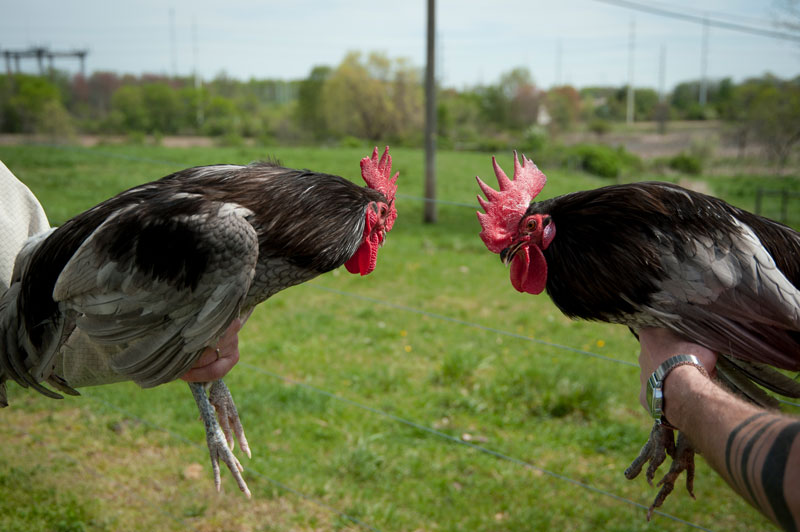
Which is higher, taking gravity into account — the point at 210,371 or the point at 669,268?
the point at 669,268

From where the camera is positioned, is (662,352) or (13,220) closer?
(662,352)

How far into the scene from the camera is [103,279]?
210 cm

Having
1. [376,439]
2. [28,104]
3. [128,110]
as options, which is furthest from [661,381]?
[128,110]

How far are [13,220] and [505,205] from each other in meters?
2.26

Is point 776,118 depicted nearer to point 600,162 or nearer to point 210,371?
point 600,162

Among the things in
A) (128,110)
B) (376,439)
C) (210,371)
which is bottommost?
(376,439)

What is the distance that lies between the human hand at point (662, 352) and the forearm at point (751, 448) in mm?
365

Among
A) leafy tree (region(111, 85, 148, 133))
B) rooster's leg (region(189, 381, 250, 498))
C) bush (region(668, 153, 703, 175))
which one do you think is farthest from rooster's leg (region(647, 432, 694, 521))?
leafy tree (region(111, 85, 148, 133))

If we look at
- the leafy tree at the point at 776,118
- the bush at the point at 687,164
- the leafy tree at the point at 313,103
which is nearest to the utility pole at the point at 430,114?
the bush at the point at 687,164

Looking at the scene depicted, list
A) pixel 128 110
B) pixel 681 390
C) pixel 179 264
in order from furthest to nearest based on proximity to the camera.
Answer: pixel 128 110, pixel 179 264, pixel 681 390

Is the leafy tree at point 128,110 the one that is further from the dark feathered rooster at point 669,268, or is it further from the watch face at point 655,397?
the watch face at point 655,397

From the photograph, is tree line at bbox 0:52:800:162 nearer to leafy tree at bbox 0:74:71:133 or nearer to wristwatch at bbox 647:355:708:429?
leafy tree at bbox 0:74:71:133

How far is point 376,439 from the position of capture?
185 inches

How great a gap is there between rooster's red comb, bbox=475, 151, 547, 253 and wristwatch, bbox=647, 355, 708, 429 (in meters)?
0.78
